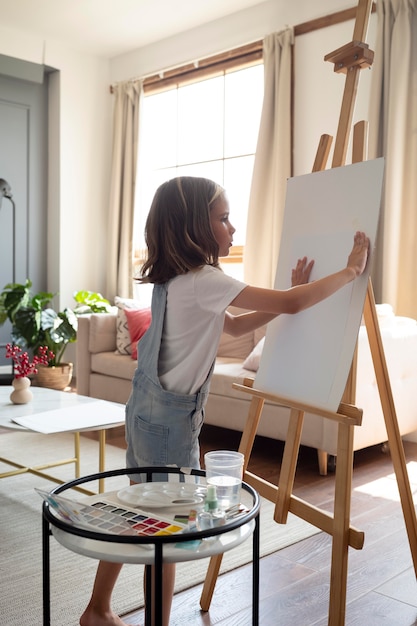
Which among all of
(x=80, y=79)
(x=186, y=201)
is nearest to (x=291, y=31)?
(x=80, y=79)

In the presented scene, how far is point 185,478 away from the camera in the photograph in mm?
1562

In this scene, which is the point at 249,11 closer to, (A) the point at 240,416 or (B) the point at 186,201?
(A) the point at 240,416

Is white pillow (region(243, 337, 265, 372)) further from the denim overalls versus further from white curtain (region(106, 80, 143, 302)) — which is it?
white curtain (region(106, 80, 143, 302))

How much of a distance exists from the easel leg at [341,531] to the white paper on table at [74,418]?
4.25 feet

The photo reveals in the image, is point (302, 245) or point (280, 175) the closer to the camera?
point (302, 245)

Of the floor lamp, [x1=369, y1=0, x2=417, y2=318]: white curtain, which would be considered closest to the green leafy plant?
the floor lamp

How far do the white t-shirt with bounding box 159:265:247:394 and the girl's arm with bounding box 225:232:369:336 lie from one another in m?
0.07

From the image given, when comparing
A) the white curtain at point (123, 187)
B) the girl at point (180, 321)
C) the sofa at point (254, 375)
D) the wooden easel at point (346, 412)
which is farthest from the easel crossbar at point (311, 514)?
the white curtain at point (123, 187)

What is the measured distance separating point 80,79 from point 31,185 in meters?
1.09

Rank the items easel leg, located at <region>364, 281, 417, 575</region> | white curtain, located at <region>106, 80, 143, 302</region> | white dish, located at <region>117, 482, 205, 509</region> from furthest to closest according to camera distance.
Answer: white curtain, located at <region>106, 80, 143, 302</region>
easel leg, located at <region>364, 281, 417, 575</region>
white dish, located at <region>117, 482, 205, 509</region>

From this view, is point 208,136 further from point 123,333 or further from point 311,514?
point 311,514

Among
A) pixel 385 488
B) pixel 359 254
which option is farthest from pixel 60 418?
pixel 359 254

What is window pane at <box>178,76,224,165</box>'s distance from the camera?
5539 mm

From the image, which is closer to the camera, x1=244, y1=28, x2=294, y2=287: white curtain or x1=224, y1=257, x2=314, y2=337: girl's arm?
x1=224, y1=257, x2=314, y2=337: girl's arm
